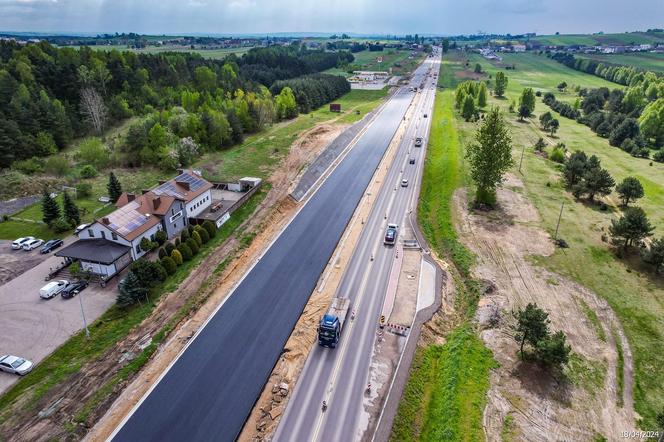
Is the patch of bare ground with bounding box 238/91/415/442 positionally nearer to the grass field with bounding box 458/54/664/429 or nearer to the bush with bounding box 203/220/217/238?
the bush with bounding box 203/220/217/238

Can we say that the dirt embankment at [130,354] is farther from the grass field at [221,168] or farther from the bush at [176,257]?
the grass field at [221,168]

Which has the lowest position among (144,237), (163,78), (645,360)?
(645,360)

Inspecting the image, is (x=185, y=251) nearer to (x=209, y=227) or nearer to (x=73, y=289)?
(x=209, y=227)

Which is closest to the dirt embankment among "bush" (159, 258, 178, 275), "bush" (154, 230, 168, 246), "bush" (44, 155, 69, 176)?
"bush" (159, 258, 178, 275)

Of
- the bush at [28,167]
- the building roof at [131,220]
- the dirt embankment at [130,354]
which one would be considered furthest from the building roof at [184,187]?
the bush at [28,167]

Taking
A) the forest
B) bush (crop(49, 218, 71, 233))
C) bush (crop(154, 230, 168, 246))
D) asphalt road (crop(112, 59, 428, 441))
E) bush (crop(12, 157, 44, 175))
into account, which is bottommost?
asphalt road (crop(112, 59, 428, 441))

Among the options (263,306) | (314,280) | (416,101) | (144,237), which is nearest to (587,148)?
(416,101)

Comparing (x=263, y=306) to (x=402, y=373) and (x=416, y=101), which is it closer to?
(x=402, y=373)
